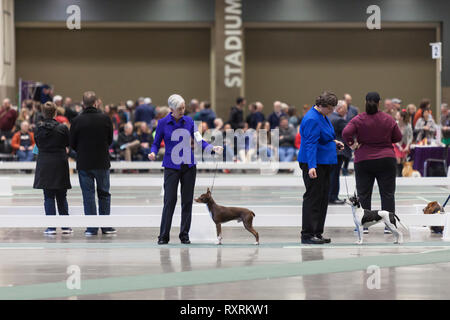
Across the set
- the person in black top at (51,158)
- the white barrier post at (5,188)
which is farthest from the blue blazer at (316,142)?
the white barrier post at (5,188)

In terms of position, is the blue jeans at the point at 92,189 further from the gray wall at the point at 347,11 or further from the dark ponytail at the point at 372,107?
the gray wall at the point at 347,11

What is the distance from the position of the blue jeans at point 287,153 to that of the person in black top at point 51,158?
37.0ft

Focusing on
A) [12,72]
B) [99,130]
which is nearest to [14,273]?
[99,130]

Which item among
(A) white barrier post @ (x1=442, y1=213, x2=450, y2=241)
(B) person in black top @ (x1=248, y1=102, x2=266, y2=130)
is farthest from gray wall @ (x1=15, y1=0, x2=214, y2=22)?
(A) white barrier post @ (x1=442, y1=213, x2=450, y2=241)

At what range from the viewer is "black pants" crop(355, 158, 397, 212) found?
10352mm

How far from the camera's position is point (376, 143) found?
10.4m

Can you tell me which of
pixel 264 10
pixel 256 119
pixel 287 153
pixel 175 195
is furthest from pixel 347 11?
pixel 175 195

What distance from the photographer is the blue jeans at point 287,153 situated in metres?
21.8

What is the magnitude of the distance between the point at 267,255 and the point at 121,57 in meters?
21.9

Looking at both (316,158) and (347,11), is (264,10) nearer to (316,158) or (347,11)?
(347,11)

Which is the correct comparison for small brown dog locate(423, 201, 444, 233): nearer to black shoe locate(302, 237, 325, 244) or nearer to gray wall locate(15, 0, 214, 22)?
black shoe locate(302, 237, 325, 244)

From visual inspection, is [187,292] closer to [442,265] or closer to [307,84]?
[442,265]

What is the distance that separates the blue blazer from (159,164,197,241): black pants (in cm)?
116

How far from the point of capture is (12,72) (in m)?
29.2
